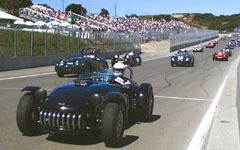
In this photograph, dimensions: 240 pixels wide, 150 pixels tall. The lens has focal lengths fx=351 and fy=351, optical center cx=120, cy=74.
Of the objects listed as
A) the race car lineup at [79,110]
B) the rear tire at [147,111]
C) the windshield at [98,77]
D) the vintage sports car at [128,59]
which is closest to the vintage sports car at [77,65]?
the vintage sports car at [128,59]

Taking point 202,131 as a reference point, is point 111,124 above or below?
above

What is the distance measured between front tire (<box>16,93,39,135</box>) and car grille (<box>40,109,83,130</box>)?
0.50 m

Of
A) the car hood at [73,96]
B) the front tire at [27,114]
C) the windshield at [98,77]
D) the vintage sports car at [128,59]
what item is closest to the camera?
the car hood at [73,96]

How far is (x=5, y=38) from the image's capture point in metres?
26.0

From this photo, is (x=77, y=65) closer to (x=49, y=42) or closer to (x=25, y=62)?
(x=25, y=62)

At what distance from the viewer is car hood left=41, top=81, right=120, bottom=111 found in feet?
18.3

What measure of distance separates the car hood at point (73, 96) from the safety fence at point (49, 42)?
17.7 meters

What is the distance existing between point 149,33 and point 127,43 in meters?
22.4

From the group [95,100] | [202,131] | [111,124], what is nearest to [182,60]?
[202,131]

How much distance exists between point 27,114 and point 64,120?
0.80m

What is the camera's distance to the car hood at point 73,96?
219 inches

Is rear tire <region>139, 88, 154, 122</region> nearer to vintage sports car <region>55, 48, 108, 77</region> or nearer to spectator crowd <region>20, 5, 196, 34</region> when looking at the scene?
vintage sports car <region>55, 48, 108, 77</region>

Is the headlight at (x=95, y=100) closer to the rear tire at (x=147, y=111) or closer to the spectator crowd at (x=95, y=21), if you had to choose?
the rear tire at (x=147, y=111)

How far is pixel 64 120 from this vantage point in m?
5.39
